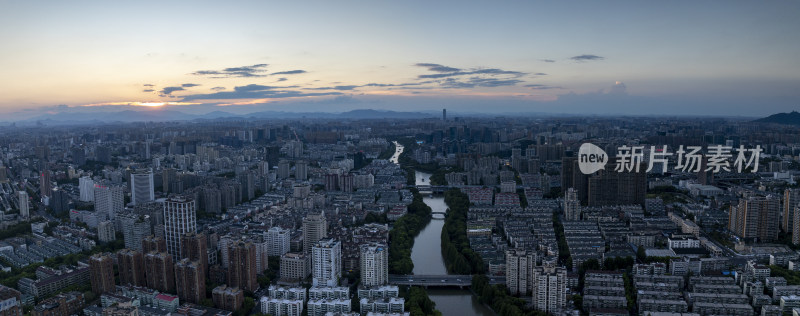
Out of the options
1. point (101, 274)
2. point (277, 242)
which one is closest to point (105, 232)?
point (101, 274)

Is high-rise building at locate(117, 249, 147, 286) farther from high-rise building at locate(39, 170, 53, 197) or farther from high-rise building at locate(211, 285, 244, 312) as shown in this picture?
high-rise building at locate(39, 170, 53, 197)

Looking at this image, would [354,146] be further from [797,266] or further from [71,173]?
[797,266]

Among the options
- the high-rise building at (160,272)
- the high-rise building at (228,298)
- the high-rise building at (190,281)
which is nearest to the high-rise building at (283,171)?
the high-rise building at (160,272)

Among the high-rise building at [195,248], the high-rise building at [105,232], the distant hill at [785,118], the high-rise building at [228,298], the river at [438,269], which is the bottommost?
the river at [438,269]

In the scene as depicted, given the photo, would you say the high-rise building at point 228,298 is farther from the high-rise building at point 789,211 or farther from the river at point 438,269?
the high-rise building at point 789,211

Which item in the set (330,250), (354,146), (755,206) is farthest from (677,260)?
(354,146)

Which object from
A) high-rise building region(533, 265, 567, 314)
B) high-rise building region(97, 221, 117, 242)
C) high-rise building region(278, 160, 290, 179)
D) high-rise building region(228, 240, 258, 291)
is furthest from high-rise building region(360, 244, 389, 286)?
high-rise building region(278, 160, 290, 179)

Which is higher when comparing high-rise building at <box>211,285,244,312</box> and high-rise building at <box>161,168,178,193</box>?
high-rise building at <box>161,168,178,193</box>
